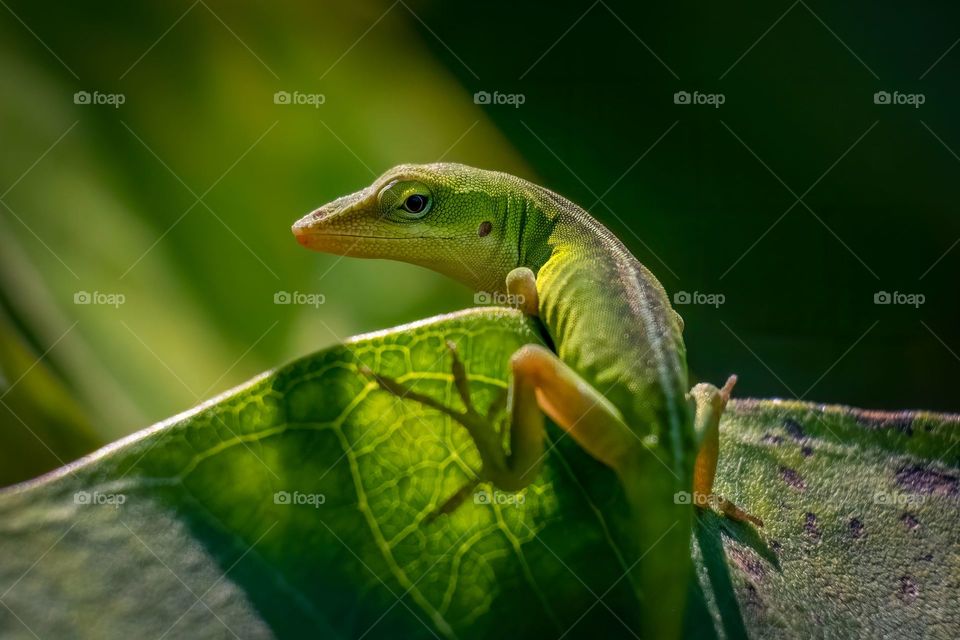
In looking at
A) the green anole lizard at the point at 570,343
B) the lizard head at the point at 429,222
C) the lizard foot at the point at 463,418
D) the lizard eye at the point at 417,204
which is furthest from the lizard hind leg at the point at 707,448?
the lizard eye at the point at 417,204

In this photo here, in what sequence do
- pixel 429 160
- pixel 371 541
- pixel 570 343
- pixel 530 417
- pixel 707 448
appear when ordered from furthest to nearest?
pixel 429 160 → pixel 570 343 → pixel 707 448 → pixel 530 417 → pixel 371 541

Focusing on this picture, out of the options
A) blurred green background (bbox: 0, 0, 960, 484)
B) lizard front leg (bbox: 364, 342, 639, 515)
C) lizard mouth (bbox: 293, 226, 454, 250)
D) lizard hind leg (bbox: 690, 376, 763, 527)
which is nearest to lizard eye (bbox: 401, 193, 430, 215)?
lizard mouth (bbox: 293, 226, 454, 250)

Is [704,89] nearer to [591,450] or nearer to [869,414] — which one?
[869,414]

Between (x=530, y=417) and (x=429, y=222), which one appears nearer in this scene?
(x=530, y=417)

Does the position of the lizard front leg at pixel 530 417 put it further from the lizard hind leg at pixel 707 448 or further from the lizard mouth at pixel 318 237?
the lizard mouth at pixel 318 237

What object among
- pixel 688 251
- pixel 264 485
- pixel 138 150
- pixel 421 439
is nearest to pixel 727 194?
pixel 688 251

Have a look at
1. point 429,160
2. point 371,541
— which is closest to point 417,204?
point 429,160

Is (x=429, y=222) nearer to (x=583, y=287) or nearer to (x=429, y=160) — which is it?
(x=583, y=287)

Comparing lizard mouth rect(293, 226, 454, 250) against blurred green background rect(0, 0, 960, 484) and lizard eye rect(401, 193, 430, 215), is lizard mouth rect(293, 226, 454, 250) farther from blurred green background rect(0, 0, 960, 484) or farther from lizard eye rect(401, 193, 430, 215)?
blurred green background rect(0, 0, 960, 484)
